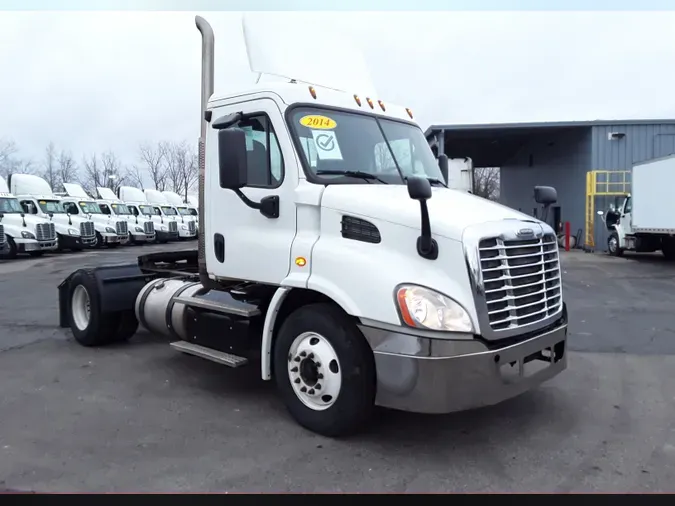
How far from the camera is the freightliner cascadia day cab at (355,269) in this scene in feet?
12.8

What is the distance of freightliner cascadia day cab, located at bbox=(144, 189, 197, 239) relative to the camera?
34156mm

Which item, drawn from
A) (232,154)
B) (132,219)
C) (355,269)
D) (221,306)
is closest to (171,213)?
(132,219)

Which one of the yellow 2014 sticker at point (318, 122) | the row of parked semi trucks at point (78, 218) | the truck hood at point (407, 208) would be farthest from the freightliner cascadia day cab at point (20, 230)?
the truck hood at point (407, 208)

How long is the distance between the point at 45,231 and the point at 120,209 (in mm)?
7870

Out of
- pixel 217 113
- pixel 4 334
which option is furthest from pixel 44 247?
pixel 217 113

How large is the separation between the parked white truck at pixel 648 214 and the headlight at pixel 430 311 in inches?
661

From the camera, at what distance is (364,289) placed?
405cm

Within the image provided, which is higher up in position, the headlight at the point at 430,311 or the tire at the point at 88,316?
the headlight at the point at 430,311

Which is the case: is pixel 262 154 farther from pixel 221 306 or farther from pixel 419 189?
pixel 419 189

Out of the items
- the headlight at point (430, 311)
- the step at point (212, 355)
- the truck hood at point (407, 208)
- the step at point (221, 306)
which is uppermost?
A: the truck hood at point (407, 208)

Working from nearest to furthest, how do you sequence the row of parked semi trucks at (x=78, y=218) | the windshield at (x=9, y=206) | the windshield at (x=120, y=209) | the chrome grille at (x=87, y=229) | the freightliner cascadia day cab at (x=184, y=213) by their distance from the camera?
the row of parked semi trucks at (x=78, y=218)
the windshield at (x=9, y=206)
the chrome grille at (x=87, y=229)
the windshield at (x=120, y=209)
the freightliner cascadia day cab at (x=184, y=213)

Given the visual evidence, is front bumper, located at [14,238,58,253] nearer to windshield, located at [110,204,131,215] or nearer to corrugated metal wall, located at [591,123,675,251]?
windshield, located at [110,204,131,215]

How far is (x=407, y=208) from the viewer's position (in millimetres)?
4180

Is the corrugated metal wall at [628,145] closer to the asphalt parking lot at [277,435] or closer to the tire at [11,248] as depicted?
the asphalt parking lot at [277,435]
